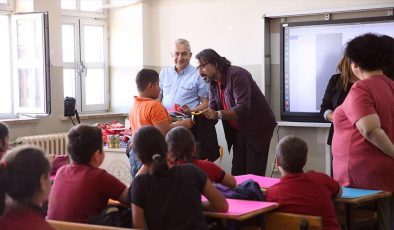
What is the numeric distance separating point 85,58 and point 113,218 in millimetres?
4590

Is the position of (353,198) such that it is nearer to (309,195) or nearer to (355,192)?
(355,192)

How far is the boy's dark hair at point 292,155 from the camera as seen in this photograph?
9.91ft

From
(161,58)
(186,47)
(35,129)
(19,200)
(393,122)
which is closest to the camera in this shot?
(19,200)

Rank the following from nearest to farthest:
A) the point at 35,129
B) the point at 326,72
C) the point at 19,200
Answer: the point at 19,200 < the point at 326,72 < the point at 35,129

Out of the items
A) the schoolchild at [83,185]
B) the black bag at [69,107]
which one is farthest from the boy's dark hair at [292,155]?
the black bag at [69,107]

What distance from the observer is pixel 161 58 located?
285 inches

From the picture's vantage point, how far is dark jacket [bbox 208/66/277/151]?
14.9 ft

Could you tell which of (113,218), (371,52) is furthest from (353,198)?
(113,218)

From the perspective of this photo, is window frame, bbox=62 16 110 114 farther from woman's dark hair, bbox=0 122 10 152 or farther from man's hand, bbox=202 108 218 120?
woman's dark hair, bbox=0 122 10 152

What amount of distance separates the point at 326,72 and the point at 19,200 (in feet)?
14.4

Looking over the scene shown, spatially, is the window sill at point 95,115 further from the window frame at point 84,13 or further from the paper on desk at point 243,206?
the paper on desk at point 243,206

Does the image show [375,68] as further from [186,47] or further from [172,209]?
[186,47]

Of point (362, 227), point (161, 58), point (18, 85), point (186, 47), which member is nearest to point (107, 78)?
point (161, 58)

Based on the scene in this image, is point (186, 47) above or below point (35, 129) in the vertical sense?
above
